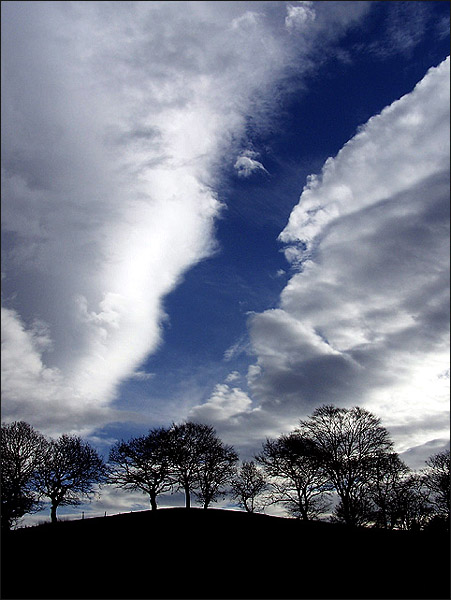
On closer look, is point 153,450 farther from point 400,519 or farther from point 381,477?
point 400,519

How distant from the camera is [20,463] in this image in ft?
188

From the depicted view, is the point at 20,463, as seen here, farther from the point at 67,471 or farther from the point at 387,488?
the point at 387,488

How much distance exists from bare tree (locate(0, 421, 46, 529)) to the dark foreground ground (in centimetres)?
2327

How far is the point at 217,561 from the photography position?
22875 mm

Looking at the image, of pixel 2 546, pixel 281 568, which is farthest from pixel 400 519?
pixel 2 546

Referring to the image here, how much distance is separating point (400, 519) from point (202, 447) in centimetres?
2751

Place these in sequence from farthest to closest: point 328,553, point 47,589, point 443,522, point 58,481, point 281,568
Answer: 1. point 58,481
2. point 443,522
3. point 328,553
4. point 281,568
5. point 47,589

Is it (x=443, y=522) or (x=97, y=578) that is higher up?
(x=97, y=578)

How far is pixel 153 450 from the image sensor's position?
5850 centimetres

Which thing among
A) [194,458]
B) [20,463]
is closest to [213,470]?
[194,458]

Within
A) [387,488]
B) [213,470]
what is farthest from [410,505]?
[213,470]

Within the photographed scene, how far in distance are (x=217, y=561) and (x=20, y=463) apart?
44572 millimetres

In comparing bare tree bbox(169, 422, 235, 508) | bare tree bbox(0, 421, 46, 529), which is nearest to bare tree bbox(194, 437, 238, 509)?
bare tree bbox(169, 422, 235, 508)

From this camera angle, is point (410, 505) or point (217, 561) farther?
point (410, 505)
